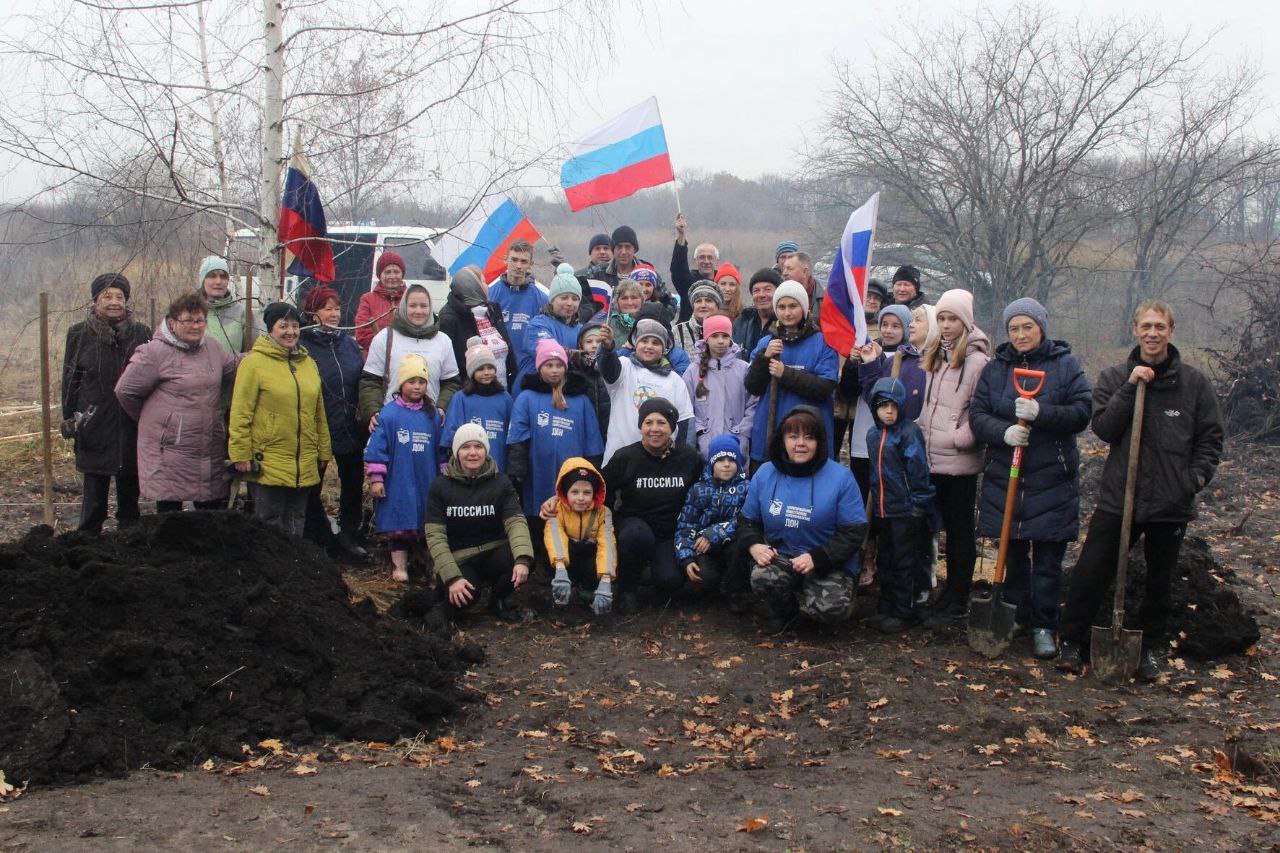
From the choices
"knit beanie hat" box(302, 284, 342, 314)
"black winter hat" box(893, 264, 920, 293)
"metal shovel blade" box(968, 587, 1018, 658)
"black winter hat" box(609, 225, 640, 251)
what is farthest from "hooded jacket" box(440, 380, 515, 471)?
"metal shovel blade" box(968, 587, 1018, 658)

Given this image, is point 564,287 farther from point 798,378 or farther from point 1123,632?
point 1123,632

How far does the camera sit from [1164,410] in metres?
6.41

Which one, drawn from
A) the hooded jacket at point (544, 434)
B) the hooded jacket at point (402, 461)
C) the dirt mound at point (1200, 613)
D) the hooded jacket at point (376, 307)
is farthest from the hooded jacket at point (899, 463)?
the hooded jacket at point (376, 307)

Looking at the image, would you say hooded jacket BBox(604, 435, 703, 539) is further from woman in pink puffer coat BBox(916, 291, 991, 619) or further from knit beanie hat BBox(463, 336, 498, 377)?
woman in pink puffer coat BBox(916, 291, 991, 619)

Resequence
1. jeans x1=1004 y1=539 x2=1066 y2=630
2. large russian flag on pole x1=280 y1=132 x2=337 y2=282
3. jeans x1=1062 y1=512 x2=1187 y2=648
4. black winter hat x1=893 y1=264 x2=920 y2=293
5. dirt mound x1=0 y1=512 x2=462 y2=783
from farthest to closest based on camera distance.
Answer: black winter hat x1=893 y1=264 x2=920 y2=293 < large russian flag on pole x1=280 y1=132 x2=337 y2=282 < jeans x1=1004 y1=539 x2=1066 y2=630 < jeans x1=1062 y1=512 x2=1187 y2=648 < dirt mound x1=0 y1=512 x2=462 y2=783

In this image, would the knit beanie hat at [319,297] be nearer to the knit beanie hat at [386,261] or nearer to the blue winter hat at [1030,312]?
the knit beanie hat at [386,261]

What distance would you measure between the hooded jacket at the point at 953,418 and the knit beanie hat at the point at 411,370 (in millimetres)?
3558

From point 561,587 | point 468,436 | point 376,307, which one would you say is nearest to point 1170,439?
point 561,587

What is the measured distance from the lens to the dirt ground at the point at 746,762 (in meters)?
4.36

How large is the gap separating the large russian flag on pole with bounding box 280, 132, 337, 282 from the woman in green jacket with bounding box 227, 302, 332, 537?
649mm

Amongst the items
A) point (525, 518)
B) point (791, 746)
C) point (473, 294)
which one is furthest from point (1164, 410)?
point (473, 294)

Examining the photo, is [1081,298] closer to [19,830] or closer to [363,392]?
[363,392]

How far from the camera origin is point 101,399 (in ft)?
25.1

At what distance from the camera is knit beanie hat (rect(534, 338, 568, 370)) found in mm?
8070
